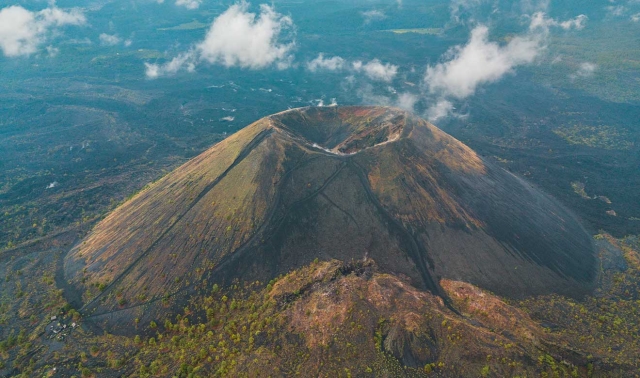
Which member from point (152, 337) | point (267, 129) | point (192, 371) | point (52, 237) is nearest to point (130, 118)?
point (52, 237)

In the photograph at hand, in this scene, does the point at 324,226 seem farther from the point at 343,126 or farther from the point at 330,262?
the point at 343,126

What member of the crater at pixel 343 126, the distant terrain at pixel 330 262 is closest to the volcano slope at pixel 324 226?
the distant terrain at pixel 330 262

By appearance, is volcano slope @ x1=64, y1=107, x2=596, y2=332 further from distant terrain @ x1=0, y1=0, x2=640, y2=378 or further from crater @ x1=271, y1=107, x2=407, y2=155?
crater @ x1=271, y1=107, x2=407, y2=155

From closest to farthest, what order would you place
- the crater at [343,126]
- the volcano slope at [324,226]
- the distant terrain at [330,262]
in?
1. the distant terrain at [330,262]
2. the volcano slope at [324,226]
3. the crater at [343,126]

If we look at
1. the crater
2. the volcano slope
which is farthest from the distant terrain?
the crater

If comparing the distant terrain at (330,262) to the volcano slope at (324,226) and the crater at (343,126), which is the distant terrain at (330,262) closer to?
the volcano slope at (324,226)
